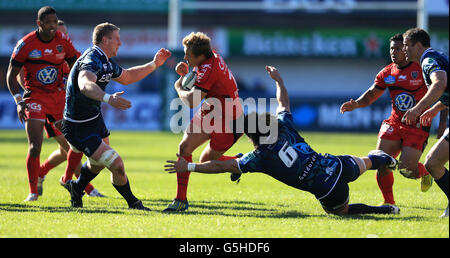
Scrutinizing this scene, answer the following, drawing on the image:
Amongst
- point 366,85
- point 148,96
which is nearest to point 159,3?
point 148,96

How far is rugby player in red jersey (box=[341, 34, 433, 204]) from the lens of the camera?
8758mm

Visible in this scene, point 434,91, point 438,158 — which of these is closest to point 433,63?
point 434,91

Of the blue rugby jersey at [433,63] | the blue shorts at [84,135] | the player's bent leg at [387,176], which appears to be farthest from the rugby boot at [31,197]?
the blue rugby jersey at [433,63]

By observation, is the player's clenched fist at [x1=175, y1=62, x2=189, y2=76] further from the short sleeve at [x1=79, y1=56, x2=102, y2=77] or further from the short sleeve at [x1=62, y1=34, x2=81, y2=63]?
the short sleeve at [x1=62, y1=34, x2=81, y2=63]

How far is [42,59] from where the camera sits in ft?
31.6

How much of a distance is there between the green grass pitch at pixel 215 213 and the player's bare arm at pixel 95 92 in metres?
1.31

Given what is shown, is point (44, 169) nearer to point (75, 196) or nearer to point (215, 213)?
point (75, 196)

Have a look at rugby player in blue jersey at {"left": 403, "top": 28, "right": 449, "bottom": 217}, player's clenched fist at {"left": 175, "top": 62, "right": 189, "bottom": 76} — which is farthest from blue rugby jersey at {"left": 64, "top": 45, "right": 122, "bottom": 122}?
rugby player in blue jersey at {"left": 403, "top": 28, "right": 449, "bottom": 217}

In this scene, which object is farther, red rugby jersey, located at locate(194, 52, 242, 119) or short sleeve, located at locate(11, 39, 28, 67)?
short sleeve, located at locate(11, 39, 28, 67)

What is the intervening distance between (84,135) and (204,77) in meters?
1.66

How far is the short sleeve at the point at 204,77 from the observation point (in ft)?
26.7

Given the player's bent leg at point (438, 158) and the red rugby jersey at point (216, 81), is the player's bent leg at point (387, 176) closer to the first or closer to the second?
the player's bent leg at point (438, 158)

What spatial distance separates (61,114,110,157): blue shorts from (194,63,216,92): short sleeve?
55.0 inches
